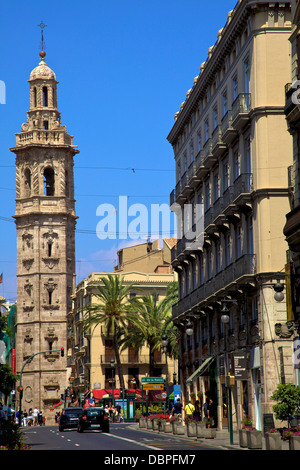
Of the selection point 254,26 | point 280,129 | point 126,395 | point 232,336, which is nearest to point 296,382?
point 232,336

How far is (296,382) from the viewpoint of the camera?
1652 inches

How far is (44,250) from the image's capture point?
127m

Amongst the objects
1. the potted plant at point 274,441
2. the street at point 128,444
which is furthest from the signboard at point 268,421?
the potted plant at point 274,441

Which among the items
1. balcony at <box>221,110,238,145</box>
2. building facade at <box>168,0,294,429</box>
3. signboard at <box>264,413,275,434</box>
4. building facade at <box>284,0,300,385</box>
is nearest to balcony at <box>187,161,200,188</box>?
building facade at <box>168,0,294,429</box>

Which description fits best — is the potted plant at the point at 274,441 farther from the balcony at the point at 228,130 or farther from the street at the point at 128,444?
the balcony at the point at 228,130

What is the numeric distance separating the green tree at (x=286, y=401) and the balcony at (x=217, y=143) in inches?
734

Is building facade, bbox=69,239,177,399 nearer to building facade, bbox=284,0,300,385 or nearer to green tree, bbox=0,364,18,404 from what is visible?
green tree, bbox=0,364,18,404

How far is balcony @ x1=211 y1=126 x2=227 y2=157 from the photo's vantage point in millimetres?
51000

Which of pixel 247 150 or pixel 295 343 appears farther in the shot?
pixel 247 150

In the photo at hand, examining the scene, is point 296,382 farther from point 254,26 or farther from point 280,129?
point 254,26

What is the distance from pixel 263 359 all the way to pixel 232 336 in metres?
6.08

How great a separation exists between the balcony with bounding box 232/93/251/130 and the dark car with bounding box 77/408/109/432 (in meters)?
17.9

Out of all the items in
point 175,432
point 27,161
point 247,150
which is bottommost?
point 175,432

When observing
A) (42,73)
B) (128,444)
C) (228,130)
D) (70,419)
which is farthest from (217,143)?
(42,73)
